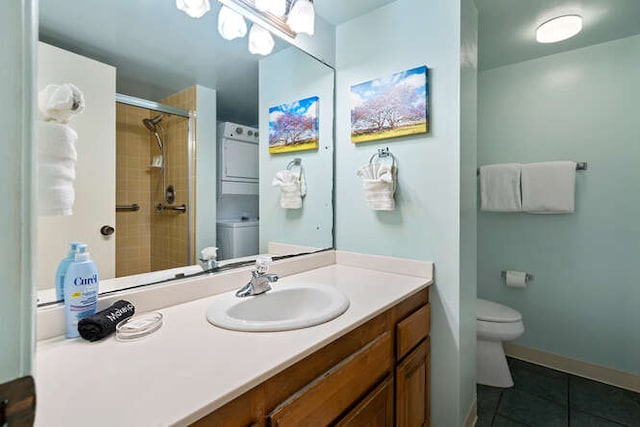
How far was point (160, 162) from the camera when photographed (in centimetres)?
106

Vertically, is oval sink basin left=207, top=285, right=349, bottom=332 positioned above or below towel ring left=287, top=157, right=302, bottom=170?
below

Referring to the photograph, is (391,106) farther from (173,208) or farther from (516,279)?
(516,279)

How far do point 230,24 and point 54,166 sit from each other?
0.94m

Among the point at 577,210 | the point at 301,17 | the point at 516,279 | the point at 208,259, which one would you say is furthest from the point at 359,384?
the point at 577,210

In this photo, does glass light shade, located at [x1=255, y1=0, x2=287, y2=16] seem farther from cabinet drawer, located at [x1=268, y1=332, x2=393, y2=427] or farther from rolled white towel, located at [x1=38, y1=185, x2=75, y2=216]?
cabinet drawer, located at [x1=268, y1=332, x2=393, y2=427]

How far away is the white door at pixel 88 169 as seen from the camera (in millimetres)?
810

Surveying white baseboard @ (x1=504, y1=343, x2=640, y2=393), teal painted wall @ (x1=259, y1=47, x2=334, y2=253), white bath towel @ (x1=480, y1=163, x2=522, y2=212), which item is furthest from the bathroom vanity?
white baseboard @ (x1=504, y1=343, x2=640, y2=393)

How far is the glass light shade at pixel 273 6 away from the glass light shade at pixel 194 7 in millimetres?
254

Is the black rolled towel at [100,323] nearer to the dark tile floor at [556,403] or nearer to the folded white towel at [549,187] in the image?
the dark tile floor at [556,403]

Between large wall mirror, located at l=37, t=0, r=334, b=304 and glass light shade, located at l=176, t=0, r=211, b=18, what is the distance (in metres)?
0.03

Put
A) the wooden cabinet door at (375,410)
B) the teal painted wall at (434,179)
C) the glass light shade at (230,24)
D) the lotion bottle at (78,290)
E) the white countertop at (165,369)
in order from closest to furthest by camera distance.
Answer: the white countertop at (165,369) < the lotion bottle at (78,290) < the wooden cabinet door at (375,410) < the glass light shade at (230,24) < the teal painted wall at (434,179)

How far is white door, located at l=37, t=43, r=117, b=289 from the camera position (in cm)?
81

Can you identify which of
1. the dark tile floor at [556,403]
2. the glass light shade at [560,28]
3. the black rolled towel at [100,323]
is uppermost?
the glass light shade at [560,28]

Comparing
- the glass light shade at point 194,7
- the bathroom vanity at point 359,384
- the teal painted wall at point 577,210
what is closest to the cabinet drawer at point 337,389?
the bathroom vanity at point 359,384
